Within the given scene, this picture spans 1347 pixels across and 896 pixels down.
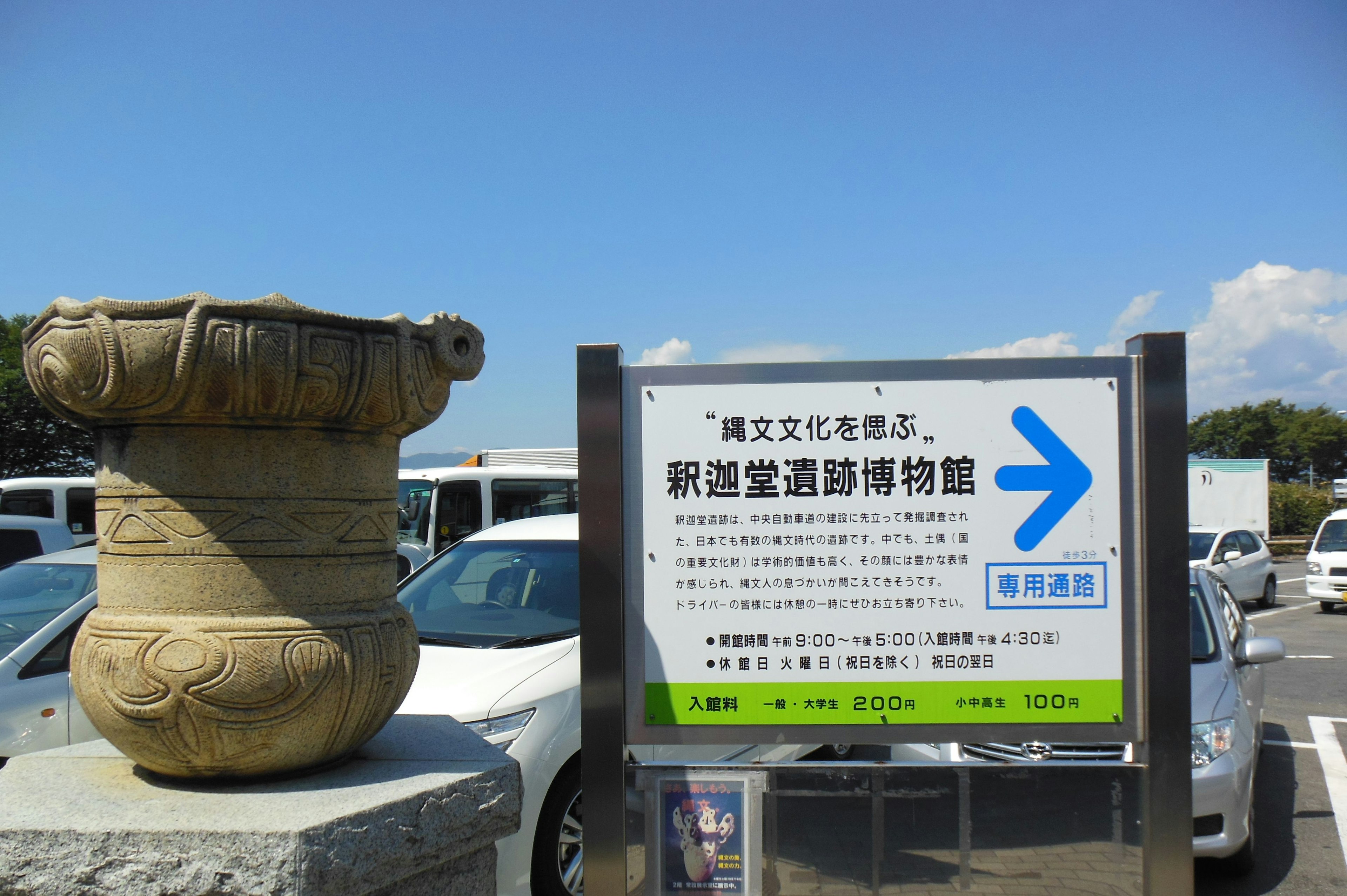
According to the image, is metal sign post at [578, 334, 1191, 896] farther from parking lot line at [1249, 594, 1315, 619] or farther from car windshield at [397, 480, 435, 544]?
parking lot line at [1249, 594, 1315, 619]

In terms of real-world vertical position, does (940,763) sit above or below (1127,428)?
below

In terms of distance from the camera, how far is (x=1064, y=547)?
2736 millimetres

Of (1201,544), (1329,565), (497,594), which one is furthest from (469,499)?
(1329,565)

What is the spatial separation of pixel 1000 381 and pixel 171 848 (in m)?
2.54

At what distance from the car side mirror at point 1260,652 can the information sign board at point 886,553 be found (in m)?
3.10

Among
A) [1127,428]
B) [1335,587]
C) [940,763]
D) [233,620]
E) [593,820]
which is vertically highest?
[1127,428]

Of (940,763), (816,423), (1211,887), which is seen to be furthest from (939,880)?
(1211,887)

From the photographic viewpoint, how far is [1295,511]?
141 feet

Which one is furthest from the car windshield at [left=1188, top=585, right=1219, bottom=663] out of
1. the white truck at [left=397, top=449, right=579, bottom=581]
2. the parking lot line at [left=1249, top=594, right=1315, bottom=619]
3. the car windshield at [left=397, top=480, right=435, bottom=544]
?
the parking lot line at [left=1249, top=594, right=1315, bottom=619]

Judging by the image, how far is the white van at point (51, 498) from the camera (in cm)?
1598

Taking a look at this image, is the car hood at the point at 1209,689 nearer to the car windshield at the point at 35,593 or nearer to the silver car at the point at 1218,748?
the silver car at the point at 1218,748

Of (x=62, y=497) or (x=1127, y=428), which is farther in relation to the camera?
(x=62, y=497)

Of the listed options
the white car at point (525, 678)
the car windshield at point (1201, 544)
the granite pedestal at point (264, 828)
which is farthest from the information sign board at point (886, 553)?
the car windshield at point (1201, 544)

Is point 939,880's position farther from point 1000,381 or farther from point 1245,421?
point 1245,421
